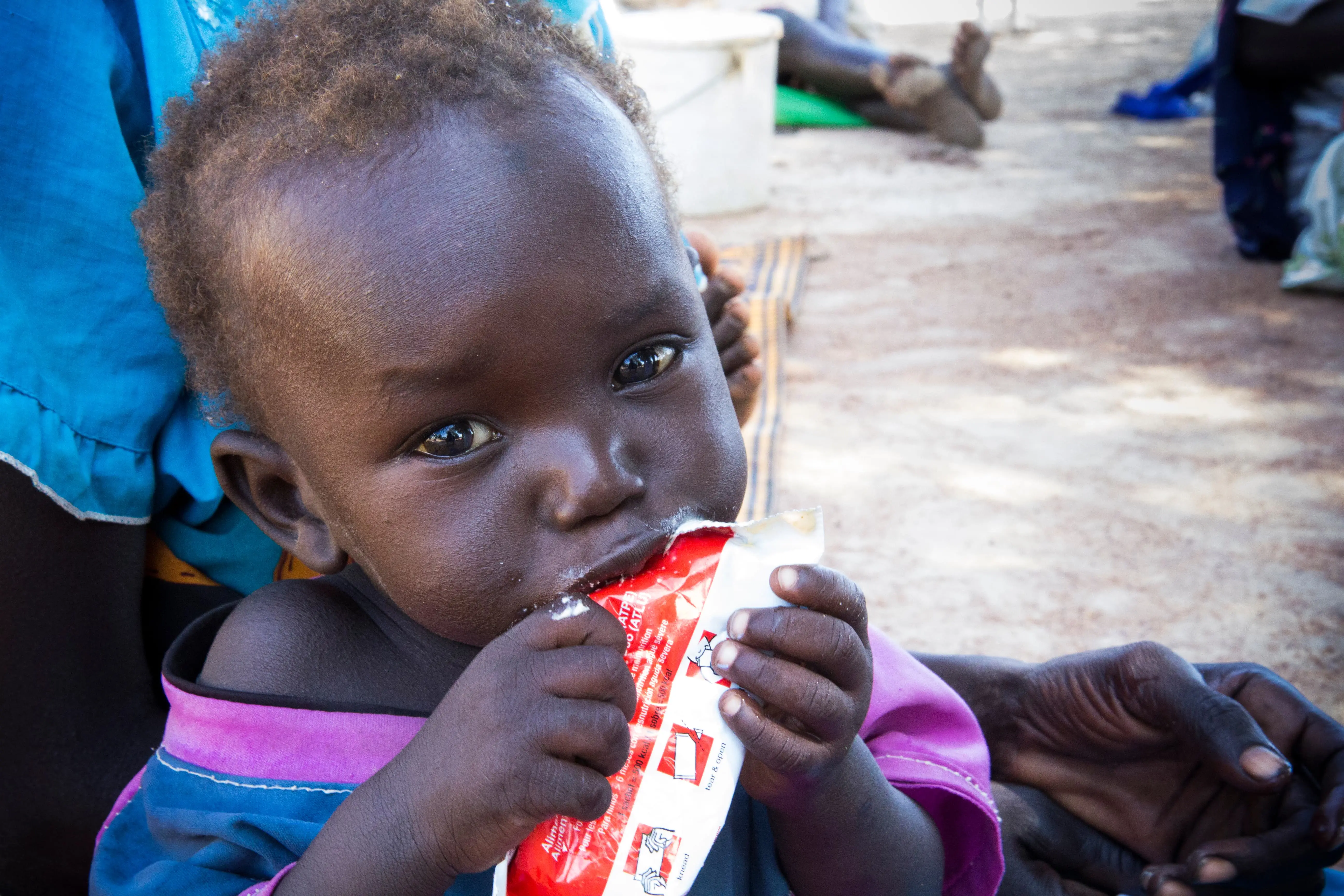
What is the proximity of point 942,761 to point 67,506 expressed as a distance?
112 cm

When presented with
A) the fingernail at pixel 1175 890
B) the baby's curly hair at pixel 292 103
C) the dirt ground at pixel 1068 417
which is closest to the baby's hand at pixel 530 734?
the baby's curly hair at pixel 292 103

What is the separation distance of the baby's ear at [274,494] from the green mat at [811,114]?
20.4 feet

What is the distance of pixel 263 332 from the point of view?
1229mm

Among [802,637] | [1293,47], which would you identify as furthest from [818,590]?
[1293,47]

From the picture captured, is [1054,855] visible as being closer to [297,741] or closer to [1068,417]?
[297,741]

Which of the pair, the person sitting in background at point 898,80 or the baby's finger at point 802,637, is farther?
the person sitting in background at point 898,80

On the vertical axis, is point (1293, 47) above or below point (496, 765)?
below

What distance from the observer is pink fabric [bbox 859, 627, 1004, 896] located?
56.2 inches

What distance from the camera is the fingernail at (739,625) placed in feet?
3.54

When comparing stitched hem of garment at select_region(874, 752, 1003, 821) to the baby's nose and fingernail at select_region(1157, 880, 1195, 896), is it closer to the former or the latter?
fingernail at select_region(1157, 880, 1195, 896)

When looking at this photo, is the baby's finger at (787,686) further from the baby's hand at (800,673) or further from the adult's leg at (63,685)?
the adult's leg at (63,685)

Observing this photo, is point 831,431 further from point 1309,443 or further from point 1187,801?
point 1187,801

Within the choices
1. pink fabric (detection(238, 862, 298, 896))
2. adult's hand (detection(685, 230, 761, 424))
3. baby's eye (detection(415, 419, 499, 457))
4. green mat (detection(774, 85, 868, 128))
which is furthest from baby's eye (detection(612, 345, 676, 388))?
green mat (detection(774, 85, 868, 128))

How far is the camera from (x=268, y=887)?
3.92 ft
